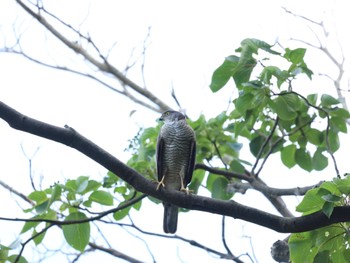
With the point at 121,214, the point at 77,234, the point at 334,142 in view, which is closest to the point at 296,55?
the point at 334,142

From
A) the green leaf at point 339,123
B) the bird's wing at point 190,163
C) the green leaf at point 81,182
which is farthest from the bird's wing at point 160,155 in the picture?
the green leaf at point 339,123

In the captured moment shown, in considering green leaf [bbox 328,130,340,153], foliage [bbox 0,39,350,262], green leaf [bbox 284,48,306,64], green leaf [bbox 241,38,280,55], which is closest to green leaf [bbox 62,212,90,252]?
foliage [bbox 0,39,350,262]

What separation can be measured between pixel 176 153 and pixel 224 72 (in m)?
1.45

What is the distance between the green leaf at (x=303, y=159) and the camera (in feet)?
18.6

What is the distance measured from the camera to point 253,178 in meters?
5.32

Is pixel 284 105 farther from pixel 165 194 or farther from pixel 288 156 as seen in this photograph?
pixel 165 194

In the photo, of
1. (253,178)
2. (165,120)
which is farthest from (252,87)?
(165,120)

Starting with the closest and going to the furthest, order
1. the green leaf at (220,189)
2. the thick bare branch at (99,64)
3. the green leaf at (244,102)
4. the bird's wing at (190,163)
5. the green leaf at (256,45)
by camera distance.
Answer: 1. the green leaf at (256,45)
2. the green leaf at (244,102)
3. the green leaf at (220,189)
4. the bird's wing at (190,163)
5. the thick bare branch at (99,64)

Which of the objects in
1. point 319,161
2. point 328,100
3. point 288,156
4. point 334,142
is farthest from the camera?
point 288,156

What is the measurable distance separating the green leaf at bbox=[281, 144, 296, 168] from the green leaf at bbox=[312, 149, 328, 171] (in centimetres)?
24

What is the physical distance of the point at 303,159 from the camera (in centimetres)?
570

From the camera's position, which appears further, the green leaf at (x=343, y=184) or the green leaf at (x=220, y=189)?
the green leaf at (x=220, y=189)

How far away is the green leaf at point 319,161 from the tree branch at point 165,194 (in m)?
2.04

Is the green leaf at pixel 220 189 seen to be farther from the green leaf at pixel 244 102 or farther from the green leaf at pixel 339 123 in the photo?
the green leaf at pixel 339 123
